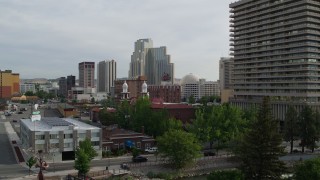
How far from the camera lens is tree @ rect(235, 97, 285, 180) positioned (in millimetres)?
45375

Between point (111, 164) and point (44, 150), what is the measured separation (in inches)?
429

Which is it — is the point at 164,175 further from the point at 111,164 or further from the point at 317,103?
the point at 317,103

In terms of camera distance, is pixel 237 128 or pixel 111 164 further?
pixel 237 128

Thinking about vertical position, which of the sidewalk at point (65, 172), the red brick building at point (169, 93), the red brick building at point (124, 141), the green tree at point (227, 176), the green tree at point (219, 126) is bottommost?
the sidewalk at point (65, 172)

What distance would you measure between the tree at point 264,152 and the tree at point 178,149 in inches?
443

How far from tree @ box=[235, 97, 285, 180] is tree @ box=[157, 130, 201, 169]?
11252 mm

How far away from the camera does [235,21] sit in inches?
5044

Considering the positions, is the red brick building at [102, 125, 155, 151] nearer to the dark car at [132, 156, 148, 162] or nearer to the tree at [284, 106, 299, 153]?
the dark car at [132, 156, 148, 162]

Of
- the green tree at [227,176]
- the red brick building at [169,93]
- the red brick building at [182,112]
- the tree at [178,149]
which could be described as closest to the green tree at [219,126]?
the tree at [178,149]

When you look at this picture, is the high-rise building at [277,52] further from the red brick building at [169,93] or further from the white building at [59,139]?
the red brick building at [169,93]

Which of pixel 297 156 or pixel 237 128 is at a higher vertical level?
pixel 237 128

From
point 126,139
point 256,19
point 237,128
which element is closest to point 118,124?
point 126,139

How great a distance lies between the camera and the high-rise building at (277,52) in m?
105

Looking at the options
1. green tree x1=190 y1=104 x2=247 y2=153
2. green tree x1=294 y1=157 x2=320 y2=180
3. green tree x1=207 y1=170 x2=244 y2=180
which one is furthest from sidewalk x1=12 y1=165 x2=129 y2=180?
green tree x1=294 y1=157 x2=320 y2=180
